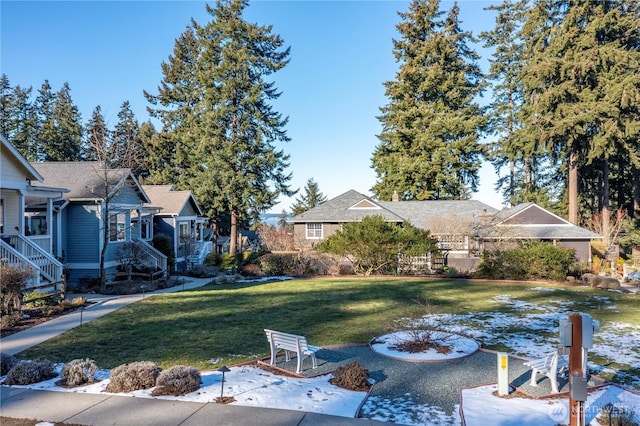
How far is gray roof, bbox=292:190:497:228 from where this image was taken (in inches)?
1264

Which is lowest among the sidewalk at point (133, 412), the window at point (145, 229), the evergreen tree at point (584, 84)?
the sidewalk at point (133, 412)

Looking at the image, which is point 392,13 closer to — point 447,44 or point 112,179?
point 447,44

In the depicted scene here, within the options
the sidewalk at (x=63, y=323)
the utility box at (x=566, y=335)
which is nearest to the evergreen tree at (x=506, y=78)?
the sidewalk at (x=63, y=323)

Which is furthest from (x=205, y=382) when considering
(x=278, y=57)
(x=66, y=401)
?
(x=278, y=57)

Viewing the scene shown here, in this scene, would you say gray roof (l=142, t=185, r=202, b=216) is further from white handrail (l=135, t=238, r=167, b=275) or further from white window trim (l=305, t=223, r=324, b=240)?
white window trim (l=305, t=223, r=324, b=240)

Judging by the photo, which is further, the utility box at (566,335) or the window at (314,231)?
the window at (314,231)

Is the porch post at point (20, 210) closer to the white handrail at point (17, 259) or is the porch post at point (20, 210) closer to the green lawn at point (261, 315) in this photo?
the white handrail at point (17, 259)

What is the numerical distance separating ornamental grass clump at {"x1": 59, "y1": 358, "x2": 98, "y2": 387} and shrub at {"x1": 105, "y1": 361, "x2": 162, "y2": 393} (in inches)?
20.2

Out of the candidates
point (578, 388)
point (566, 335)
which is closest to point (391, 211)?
point (566, 335)

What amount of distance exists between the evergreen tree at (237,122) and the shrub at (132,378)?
2702 centimetres

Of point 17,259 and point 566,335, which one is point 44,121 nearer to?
point 17,259

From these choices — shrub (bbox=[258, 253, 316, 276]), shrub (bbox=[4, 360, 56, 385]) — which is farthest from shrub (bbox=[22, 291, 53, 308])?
shrub (bbox=[258, 253, 316, 276])

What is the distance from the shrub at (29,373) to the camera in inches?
270

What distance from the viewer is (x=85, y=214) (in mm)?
19328
